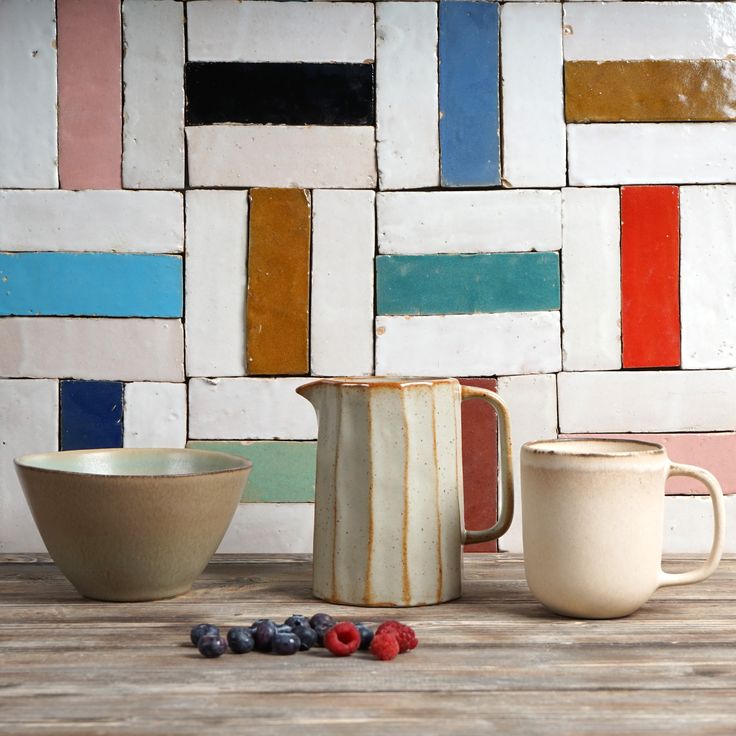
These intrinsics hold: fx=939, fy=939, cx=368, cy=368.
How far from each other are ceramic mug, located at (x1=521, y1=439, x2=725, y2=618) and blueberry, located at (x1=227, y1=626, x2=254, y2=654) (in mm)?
254

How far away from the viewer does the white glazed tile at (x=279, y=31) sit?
3.44 feet

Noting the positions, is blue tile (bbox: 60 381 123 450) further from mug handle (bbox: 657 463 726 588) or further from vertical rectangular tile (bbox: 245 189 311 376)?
mug handle (bbox: 657 463 726 588)

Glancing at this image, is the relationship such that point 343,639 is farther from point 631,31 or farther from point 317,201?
point 631,31

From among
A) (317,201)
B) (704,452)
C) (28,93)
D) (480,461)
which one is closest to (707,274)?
(704,452)

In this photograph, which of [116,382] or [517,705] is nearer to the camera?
[517,705]

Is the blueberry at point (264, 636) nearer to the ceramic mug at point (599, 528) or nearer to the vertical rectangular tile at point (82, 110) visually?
the ceramic mug at point (599, 528)

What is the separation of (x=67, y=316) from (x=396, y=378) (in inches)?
15.7

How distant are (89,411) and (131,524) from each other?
0.29 meters

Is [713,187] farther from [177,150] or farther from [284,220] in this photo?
[177,150]

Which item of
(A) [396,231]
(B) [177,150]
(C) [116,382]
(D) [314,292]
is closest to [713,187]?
(A) [396,231]

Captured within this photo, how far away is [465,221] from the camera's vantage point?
105 centimetres

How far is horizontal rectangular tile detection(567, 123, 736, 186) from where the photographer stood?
1056 mm

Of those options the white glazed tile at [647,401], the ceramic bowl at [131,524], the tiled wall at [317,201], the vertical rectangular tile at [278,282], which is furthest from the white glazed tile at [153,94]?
the white glazed tile at [647,401]

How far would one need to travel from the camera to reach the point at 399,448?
83 cm
